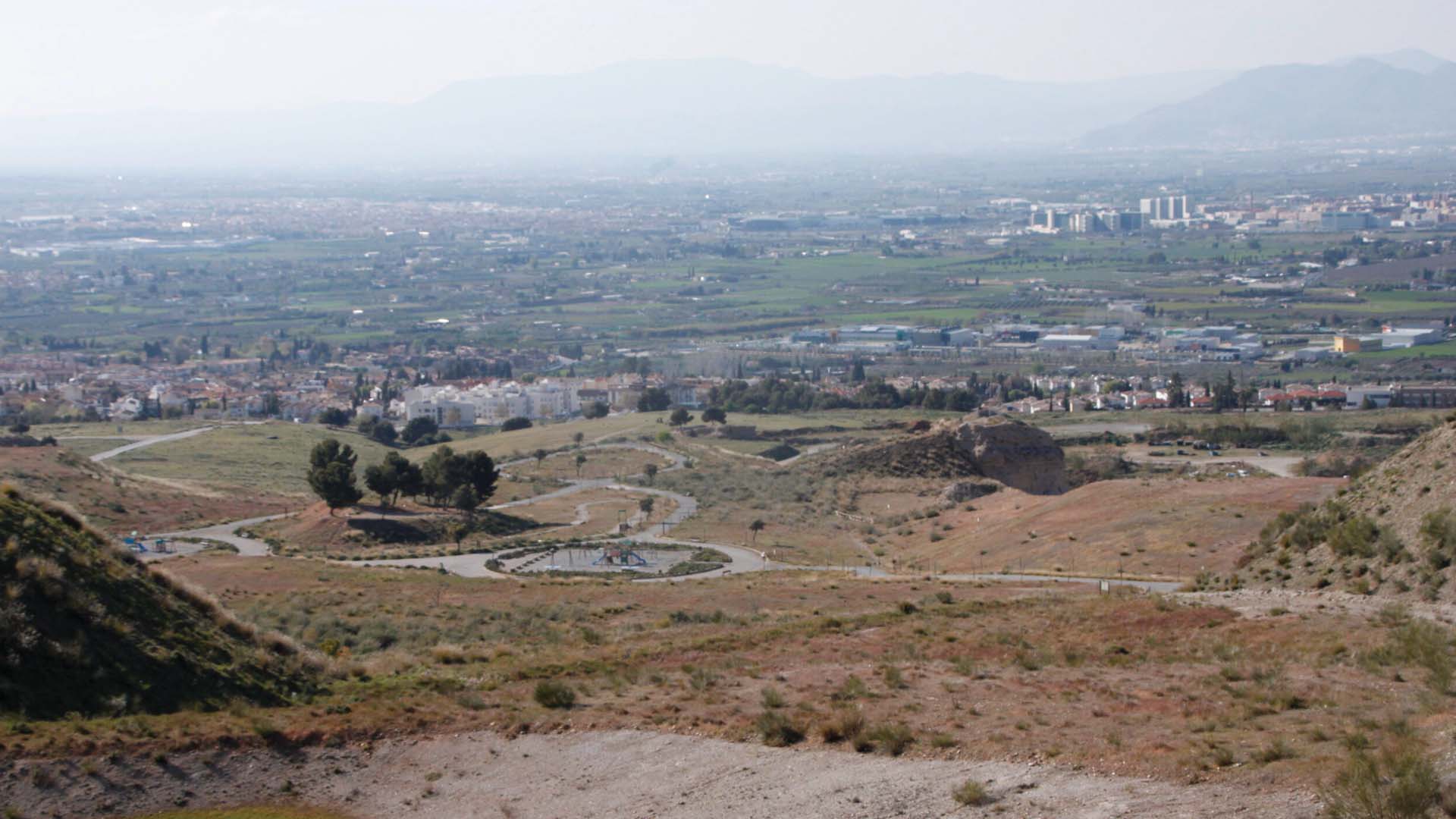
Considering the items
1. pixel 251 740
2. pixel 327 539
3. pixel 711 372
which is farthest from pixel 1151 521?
pixel 711 372

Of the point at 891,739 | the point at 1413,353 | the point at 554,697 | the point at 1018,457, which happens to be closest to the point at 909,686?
the point at 891,739

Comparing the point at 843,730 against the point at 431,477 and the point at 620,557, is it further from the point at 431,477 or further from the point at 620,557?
the point at 431,477

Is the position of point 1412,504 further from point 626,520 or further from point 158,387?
point 158,387

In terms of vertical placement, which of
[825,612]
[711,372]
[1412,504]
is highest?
[1412,504]

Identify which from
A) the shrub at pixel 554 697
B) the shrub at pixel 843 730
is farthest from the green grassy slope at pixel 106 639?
the shrub at pixel 843 730

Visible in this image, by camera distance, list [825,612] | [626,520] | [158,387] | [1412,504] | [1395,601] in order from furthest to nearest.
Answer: [158,387], [626,520], [825,612], [1412,504], [1395,601]
